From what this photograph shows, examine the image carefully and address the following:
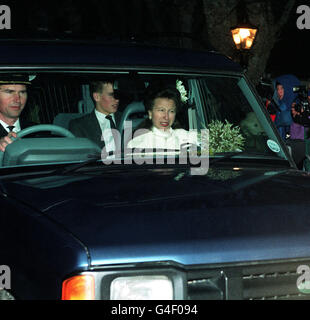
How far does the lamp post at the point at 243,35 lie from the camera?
1727 cm

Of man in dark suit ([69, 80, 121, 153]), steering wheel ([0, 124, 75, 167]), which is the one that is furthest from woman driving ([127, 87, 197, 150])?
steering wheel ([0, 124, 75, 167])

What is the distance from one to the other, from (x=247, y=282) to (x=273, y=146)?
173 cm

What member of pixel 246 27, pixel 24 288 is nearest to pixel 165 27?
pixel 246 27

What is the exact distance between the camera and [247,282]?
8.64 feet

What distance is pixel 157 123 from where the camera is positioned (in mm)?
4383

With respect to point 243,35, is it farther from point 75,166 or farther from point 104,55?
point 75,166

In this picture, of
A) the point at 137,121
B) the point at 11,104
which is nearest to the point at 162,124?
the point at 137,121

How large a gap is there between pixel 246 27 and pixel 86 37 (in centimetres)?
1324

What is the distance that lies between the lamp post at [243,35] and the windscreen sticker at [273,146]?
13.2 metres

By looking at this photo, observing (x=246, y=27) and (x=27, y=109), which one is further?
(x=246, y=27)

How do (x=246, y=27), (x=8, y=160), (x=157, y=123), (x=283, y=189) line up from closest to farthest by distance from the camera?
(x=283, y=189)
(x=8, y=160)
(x=157, y=123)
(x=246, y=27)

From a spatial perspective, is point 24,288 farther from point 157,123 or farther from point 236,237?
point 157,123

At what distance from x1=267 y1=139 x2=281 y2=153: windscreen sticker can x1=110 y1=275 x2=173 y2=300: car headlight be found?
185cm

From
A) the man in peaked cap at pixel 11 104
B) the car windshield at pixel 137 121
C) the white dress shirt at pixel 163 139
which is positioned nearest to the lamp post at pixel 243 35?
the car windshield at pixel 137 121
